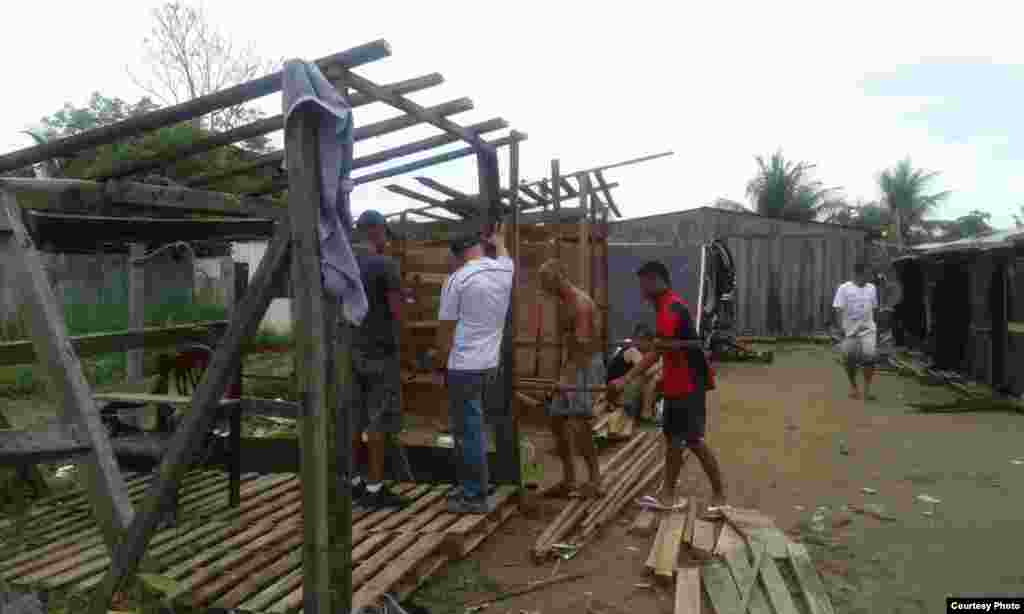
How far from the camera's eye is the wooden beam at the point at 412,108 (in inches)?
150

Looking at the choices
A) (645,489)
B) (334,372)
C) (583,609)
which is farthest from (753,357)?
(334,372)

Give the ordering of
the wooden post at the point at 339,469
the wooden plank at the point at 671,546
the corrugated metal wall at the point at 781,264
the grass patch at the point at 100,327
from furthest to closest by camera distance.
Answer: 1. the corrugated metal wall at the point at 781,264
2. the grass patch at the point at 100,327
3. the wooden plank at the point at 671,546
4. the wooden post at the point at 339,469

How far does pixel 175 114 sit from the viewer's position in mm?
3281

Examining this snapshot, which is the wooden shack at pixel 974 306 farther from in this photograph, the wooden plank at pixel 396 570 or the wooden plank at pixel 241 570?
the wooden plank at pixel 241 570

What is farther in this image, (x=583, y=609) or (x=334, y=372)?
(x=583, y=609)

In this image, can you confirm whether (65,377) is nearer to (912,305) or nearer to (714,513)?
(714,513)

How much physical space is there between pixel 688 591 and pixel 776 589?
1.58 feet

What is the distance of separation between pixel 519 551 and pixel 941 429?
6386 millimetres

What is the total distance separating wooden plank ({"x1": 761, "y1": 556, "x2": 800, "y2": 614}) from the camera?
13.4ft

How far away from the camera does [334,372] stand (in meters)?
3.32

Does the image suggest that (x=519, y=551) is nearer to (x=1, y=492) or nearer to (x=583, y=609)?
(x=583, y=609)

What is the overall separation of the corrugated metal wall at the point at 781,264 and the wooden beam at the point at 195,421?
694 inches

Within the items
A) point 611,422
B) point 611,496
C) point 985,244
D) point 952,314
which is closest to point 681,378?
point 611,496

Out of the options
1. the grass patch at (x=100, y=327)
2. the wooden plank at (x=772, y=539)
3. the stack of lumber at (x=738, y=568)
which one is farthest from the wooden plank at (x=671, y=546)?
the grass patch at (x=100, y=327)
